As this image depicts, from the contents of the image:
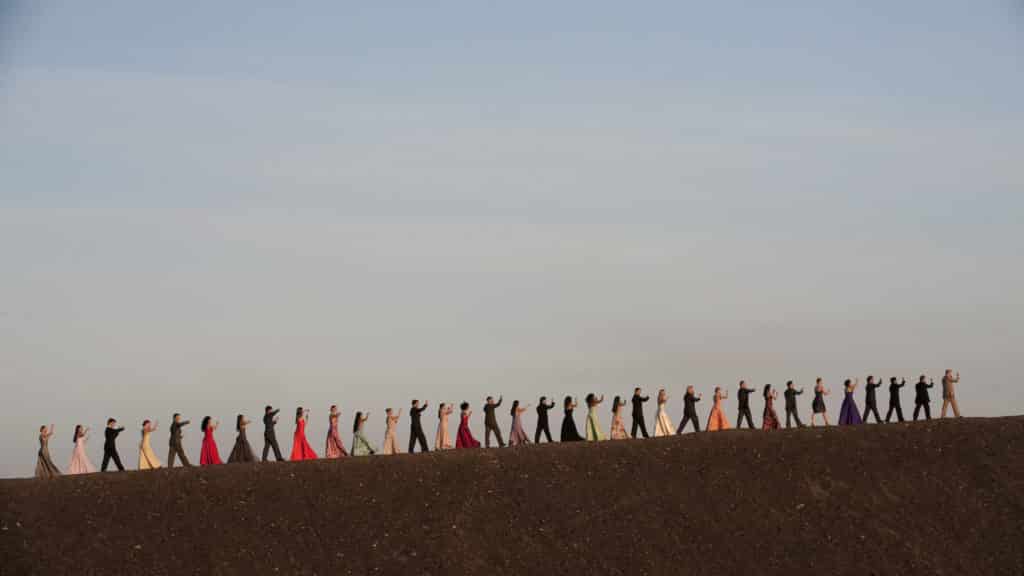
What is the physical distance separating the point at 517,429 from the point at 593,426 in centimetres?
233

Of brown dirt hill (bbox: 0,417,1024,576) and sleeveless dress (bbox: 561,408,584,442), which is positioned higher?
sleeveless dress (bbox: 561,408,584,442)

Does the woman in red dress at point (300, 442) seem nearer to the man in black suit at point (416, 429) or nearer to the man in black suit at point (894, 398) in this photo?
the man in black suit at point (416, 429)

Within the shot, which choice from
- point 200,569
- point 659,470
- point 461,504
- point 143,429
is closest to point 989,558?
point 659,470

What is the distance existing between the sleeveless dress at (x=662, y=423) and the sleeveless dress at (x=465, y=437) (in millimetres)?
5431

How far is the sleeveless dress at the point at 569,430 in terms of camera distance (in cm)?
5053

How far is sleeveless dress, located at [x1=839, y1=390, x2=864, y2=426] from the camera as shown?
5188cm

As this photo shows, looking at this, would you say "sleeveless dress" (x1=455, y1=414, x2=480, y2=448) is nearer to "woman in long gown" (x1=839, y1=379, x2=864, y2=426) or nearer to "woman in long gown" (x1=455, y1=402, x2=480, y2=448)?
"woman in long gown" (x1=455, y1=402, x2=480, y2=448)

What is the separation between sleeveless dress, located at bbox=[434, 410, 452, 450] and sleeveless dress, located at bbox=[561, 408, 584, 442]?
137 inches

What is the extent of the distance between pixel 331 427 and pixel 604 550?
1040 centimetres

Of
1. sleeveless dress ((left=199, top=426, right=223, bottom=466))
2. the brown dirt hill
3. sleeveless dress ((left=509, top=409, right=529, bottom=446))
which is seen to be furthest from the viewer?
sleeveless dress ((left=509, top=409, right=529, bottom=446))

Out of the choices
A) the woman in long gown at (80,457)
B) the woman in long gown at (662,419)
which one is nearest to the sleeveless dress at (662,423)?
the woman in long gown at (662,419)

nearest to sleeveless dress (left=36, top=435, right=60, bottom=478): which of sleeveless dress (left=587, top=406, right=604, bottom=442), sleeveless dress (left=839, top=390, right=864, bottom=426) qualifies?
sleeveless dress (left=587, top=406, right=604, bottom=442)

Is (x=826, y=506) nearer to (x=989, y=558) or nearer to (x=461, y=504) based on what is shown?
(x=989, y=558)

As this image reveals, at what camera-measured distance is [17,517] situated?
140 ft
